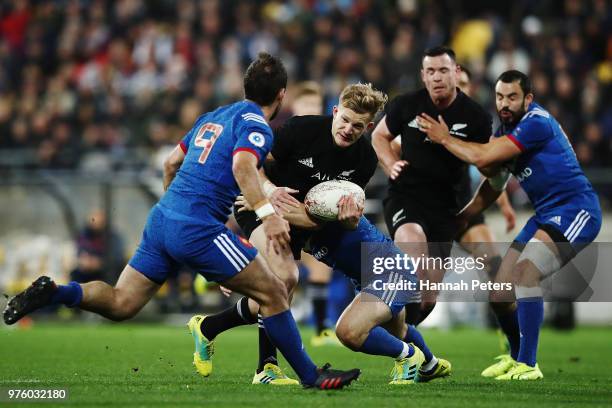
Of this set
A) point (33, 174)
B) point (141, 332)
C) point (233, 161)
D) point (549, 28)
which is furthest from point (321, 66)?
point (233, 161)

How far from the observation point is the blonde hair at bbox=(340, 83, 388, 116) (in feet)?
23.8

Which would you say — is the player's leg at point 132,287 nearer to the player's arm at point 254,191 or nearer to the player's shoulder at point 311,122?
the player's arm at point 254,191

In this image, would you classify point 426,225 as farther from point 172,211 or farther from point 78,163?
point 78,163

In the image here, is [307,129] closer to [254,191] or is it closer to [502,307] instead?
[254,191]

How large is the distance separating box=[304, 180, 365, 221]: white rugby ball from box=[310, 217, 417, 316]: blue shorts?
0.32 m

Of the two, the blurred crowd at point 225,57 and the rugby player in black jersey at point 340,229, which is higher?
the blurred crowd at point 225,57

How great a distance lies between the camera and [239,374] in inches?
328

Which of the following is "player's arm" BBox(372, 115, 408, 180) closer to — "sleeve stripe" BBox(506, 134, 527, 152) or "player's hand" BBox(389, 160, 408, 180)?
"player's hand" BBox(389, 160, 408, 180)

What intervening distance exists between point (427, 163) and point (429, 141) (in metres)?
0.19

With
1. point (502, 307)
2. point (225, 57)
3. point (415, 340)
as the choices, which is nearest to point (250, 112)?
point (415, 340)

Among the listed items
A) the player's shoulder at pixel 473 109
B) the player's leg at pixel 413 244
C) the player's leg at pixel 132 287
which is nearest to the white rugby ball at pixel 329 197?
the player's leg at pixel 132 287

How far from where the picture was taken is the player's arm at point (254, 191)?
6.37 m

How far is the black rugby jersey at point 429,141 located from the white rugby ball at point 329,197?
1.87 metres

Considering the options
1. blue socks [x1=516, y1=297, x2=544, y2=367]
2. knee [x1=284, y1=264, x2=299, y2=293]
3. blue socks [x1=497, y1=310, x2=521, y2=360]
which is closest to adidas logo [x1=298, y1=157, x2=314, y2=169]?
knee [x1=284, y1=264, x2=299, y2=293]
